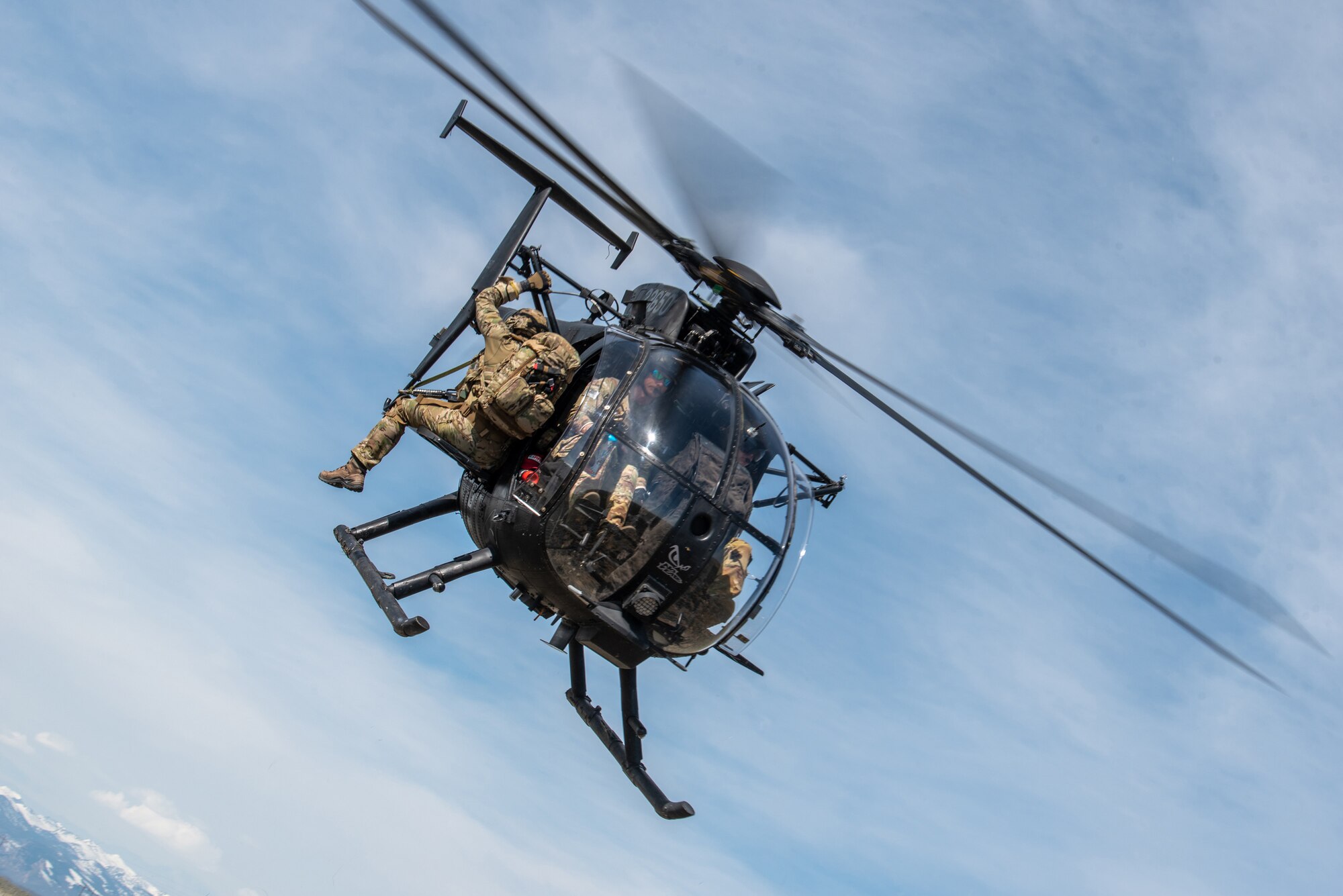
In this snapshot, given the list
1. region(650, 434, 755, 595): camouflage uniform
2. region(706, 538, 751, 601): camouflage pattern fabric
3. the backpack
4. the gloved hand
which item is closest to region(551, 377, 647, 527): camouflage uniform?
region(650, 434, 755, 595): camouflage uniform

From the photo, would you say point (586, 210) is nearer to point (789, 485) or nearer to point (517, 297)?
point (517, 297)

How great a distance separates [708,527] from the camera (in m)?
9.20

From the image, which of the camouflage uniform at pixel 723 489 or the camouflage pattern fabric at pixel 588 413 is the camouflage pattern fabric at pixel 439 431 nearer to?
the camouflage pattern fabric at pixel 588 413

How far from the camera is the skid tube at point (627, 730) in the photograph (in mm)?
10906

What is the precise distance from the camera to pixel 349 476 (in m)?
10.5

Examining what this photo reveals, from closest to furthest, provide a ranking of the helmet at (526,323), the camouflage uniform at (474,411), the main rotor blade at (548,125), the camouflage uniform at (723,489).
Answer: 1. the main rotor blade at (548,125)
2. the camouflage uniform at (723,489)
3. the camouflage uniform at (474,411)
4. the helmet at (526,323)

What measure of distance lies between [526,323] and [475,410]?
102 cm

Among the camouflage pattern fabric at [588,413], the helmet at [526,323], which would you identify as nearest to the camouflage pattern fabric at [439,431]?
the camouflage pattern fabric at [588,413]

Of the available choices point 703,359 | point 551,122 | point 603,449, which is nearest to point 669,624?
point 603,449

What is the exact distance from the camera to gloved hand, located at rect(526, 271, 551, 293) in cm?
1081

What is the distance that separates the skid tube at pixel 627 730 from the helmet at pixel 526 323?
3293mm

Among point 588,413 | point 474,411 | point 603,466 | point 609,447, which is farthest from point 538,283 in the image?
point 603,466

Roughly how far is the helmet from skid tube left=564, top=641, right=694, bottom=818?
130 inches

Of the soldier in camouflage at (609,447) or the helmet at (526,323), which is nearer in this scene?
the soldier in camouflage at (609,447)
